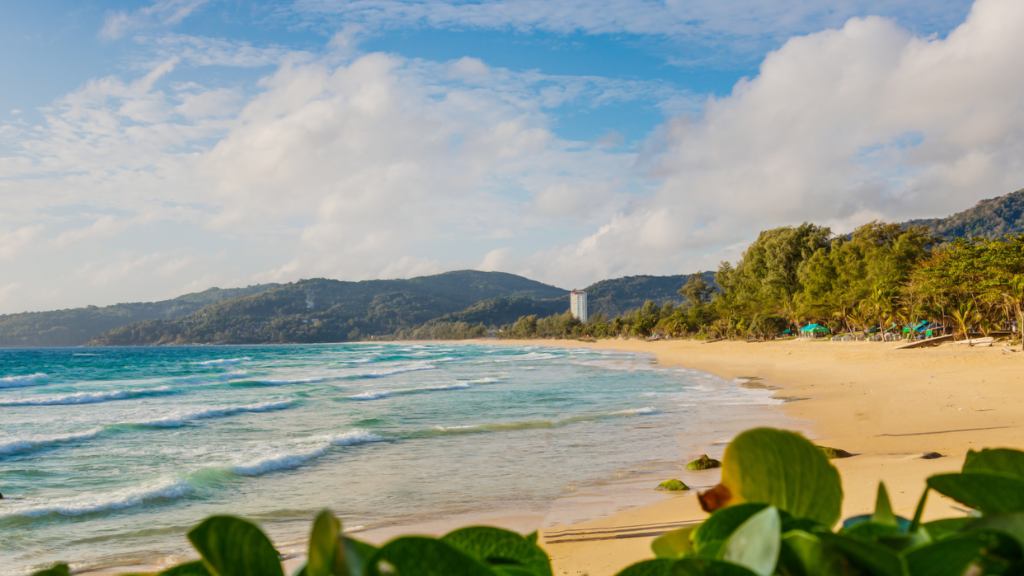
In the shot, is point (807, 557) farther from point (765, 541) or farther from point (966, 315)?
point (966, 315)

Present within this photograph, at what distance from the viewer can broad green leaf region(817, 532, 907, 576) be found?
448 mm

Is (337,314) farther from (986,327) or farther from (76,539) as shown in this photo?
(76,539)

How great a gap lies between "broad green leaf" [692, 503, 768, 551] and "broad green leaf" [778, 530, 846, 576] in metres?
0.06

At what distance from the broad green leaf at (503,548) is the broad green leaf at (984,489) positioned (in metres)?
0.44

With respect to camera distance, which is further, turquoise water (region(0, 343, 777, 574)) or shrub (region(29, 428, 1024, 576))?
turquoise water (region(0, 343, 777, 574))

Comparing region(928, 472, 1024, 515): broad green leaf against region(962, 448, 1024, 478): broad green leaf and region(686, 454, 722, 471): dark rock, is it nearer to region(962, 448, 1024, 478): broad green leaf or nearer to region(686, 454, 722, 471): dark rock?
region(962, 448, 1024, 478): broad green leaf

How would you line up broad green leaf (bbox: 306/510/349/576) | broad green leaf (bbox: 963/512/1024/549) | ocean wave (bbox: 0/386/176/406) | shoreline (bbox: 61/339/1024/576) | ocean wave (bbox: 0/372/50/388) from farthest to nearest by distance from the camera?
1. ocean wave (bbox: 0/372/50/388)
2. ocean wave (bbox: 0/386/176/406)
3. shoreline (bbox: 61/339/1024/576)
4. broad green leaf (bbox: 963/512/1024/549)
5. broad green leaf (bbox: 306/510/349/576)

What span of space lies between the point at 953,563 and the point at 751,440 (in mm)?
205

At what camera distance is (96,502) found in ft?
29.7

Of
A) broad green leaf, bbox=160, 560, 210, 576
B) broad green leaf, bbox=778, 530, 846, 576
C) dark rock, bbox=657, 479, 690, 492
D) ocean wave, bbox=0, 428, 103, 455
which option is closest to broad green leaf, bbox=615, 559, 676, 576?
broad green leaf, bbox=778, 530, 846, 576

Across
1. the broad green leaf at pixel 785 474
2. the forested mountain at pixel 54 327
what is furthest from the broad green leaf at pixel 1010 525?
the forested mountain at pixel 54 327

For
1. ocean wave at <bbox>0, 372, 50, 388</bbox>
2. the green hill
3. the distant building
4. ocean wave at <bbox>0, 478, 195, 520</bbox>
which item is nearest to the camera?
ocean wave at <bbox>0, 478, 195, 520</bbox>

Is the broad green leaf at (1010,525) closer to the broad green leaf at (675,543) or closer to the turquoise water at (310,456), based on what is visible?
the broad green leaf at (675,543)

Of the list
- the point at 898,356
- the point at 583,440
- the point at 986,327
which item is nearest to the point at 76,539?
the point at 583,440
